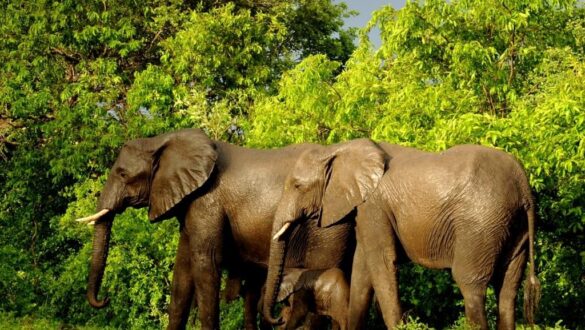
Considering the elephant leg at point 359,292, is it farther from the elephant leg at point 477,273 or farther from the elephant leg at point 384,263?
the elephant leg at point 477,273

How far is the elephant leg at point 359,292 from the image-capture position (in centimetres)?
1244

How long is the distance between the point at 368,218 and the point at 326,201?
78 cm

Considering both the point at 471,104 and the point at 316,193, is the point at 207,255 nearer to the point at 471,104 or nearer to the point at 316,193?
the point at 316,193

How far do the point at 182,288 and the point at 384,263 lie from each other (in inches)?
125

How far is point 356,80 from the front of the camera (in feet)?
54.4

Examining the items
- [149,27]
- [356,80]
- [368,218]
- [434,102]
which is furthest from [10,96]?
[368,218]

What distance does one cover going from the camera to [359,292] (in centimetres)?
1251

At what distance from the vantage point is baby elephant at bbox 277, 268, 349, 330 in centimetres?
1291

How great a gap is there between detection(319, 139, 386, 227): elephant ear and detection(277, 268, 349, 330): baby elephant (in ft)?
2.02

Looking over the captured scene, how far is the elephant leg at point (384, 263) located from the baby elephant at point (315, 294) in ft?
2.60

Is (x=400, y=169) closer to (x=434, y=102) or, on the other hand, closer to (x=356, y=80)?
(x=434, y=102)

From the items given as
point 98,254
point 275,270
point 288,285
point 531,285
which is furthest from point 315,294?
point 98,254

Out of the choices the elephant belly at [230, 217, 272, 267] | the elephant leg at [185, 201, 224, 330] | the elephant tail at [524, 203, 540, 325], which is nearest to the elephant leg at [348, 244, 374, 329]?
the elephant belly at [230, 217, 272, 267]

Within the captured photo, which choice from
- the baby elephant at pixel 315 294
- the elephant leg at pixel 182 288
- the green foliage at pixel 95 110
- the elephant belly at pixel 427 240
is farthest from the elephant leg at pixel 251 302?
the green foliage at pixel 95 110
